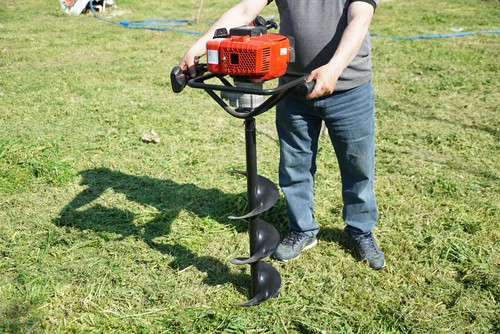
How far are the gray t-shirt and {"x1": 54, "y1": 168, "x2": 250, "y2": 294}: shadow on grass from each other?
4.05 feet

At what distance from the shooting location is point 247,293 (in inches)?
108

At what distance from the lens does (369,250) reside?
2945 millimetres

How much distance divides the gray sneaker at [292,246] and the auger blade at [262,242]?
1.26 feet

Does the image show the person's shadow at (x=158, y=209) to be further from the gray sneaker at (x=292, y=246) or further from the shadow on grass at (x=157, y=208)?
the gray sneaker at (x=292, y=246)

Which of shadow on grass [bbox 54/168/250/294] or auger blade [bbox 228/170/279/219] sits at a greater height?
auger blade [bbox 228/170/279/219]

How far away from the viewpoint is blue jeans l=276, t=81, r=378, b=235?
102 inches

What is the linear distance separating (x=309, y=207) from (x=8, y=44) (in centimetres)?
802

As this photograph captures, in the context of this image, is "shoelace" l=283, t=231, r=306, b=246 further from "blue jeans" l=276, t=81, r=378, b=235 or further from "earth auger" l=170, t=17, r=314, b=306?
"earth auger" l=170, t=17, r=314, b=306

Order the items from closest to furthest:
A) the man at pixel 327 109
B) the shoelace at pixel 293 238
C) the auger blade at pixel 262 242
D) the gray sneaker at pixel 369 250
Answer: the man at pixel 327 109 → the auger blade at pixel 262 242 → the gray sneaker at pixel 369 250 → the shoelace at pixel 293 238

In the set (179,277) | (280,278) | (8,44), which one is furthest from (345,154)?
(8,44)

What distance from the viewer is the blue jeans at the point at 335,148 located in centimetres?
258

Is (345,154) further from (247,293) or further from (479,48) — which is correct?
(479,48)

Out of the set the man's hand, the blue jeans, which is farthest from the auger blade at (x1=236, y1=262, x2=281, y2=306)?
the man's hand

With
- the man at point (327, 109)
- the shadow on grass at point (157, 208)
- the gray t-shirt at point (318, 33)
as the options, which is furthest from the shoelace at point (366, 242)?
the gray t-shirt at point (318, 33)
